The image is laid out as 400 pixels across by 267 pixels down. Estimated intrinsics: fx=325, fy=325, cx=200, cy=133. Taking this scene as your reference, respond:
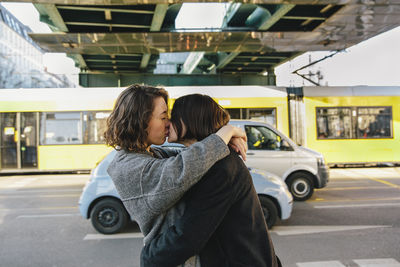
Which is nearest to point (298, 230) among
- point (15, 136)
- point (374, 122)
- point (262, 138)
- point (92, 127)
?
point (262, 138)

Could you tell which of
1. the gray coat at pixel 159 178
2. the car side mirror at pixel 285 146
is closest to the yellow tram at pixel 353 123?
the car side mirror at pixel 285 146

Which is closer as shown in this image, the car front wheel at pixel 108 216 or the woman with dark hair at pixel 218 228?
the woman with dark hair at pixel 218 228

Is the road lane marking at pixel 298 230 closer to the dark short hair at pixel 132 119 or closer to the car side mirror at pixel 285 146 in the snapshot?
the car side mirror at pixel 285 146

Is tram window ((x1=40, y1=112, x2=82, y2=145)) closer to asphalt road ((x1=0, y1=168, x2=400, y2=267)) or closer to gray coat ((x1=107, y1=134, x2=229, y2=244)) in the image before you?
asphalt road ((x1=0, y1=168, x2=400, y2=267))

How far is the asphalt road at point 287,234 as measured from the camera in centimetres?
426

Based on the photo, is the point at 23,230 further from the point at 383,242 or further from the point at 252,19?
the point at 252,19

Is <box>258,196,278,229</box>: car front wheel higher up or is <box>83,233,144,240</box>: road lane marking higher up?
<box>258,196,278,229</box>: car front wheel

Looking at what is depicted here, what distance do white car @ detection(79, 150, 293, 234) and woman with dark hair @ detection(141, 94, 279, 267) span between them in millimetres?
4139

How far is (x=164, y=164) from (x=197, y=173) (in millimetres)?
135

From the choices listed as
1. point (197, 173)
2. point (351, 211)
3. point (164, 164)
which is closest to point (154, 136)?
point (164, 164)

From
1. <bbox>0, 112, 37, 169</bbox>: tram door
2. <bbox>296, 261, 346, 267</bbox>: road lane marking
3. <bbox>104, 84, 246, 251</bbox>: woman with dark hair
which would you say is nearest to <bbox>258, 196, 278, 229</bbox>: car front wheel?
<bbox>296, 261, 346, 267</bbox>: road lane marking

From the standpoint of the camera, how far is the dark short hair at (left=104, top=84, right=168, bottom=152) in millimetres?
1336

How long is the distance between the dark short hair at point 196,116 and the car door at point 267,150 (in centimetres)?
620

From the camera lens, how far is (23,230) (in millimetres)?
5672
